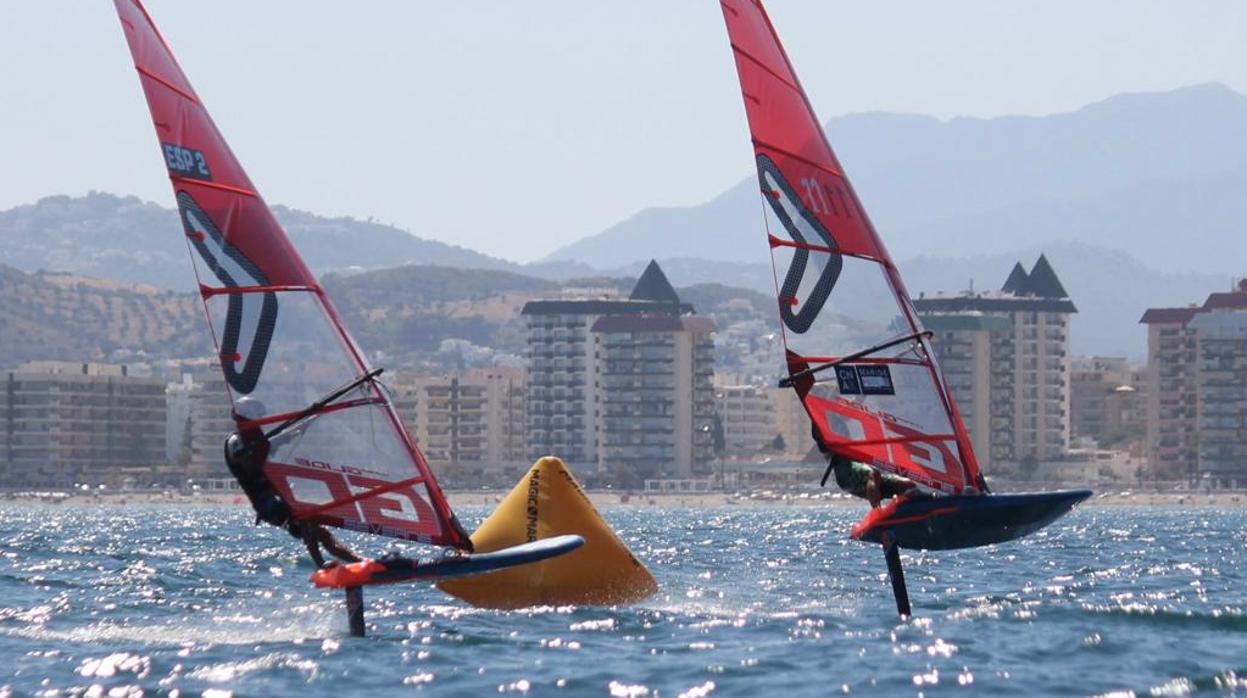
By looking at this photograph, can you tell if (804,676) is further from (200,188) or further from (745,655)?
(200,188)

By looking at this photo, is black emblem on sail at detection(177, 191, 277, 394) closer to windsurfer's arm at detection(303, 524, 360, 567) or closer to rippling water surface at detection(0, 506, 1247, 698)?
windsurfer's arm at detection(303, 524, 360, 567)

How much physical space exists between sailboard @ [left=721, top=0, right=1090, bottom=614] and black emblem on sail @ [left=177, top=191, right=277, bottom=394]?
6.22m

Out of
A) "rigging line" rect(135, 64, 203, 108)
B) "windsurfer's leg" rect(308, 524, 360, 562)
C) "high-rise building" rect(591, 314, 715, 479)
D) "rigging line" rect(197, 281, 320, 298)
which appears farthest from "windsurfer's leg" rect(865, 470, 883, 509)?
Answer: "high-rise building" rect(591, 314, 715, 479)

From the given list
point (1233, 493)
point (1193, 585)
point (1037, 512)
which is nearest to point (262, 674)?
point (1037, 512)

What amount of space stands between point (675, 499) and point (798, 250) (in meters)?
149

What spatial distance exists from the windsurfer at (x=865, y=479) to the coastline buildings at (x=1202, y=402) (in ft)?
515

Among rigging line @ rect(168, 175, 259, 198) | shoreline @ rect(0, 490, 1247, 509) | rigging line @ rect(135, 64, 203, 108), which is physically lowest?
shoreline @ rect(0, 490, 1247, 509)

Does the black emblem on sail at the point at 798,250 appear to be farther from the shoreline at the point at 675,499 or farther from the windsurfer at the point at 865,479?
the shoreline at the point at 675,499

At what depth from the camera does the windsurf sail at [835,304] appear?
28.8 metres

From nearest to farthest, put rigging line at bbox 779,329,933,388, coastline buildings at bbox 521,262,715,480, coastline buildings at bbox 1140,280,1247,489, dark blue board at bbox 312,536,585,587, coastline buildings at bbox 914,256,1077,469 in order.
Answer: dark blue board at bbox 312,536,585,587 → rigging line at bbox 779,329,933,388 → coastline buildings at bbox 1140,280,1247,489 → coastline buildings at bbox 914,256,1077,469 → coastline buildings at bbox 521,262,715,480

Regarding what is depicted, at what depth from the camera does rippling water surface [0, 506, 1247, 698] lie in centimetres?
2327

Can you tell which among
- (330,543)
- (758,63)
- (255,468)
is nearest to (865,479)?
(758,63)

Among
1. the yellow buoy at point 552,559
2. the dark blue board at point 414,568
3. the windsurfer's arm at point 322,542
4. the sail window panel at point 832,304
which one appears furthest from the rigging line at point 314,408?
the sail window panel at point 832,304

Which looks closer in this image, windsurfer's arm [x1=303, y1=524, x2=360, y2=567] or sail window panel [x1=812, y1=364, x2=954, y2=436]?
windsurfer's arm [x1=303, y1=524, x2=360, y2=567]
